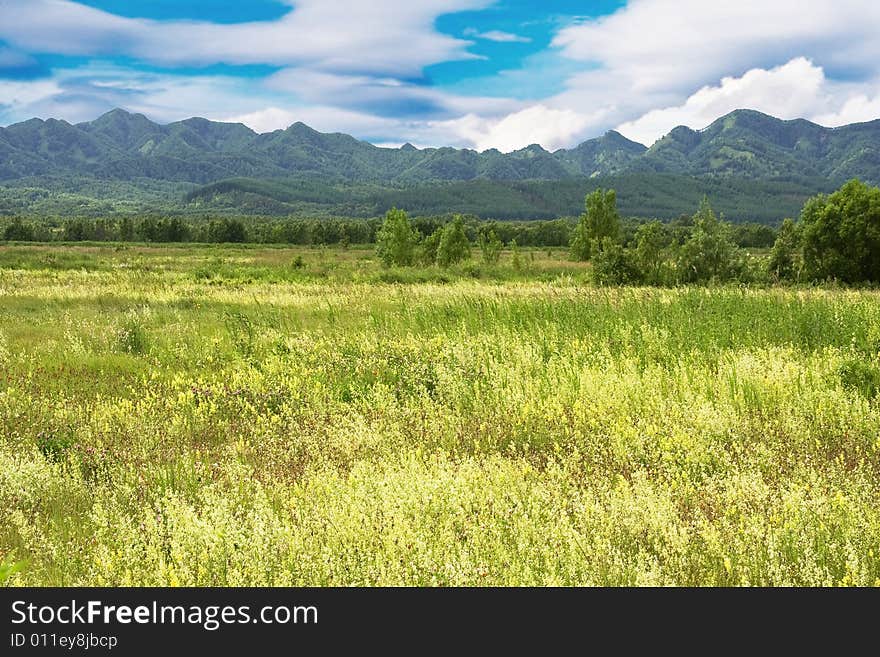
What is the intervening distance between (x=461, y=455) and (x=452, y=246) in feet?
199

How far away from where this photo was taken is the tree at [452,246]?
2571 inches

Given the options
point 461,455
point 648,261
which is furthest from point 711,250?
point 461,455

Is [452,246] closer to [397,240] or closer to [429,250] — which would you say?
[397,240]

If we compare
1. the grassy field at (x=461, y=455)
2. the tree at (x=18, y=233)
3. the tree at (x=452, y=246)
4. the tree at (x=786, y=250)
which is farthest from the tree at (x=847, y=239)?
the tree at (x=18, y=233)

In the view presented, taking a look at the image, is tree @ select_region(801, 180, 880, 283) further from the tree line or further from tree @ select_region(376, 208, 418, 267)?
tree @ select_region(376, 208, 418, 267)

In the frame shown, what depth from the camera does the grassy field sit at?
4.20 m

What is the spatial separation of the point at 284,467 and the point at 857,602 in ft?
15.6

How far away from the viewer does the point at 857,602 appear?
342 centimetres

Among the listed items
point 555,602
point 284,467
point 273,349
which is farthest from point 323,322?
point 555,602

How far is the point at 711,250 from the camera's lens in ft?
121

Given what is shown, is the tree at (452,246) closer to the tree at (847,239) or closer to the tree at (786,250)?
the tree at (786,250)

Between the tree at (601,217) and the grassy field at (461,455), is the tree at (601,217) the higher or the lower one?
the higher one

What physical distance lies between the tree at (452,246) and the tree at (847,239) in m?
33.3

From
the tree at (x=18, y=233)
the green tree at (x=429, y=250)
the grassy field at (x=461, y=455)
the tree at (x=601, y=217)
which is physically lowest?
the grassy field at (x=461, y=455)
